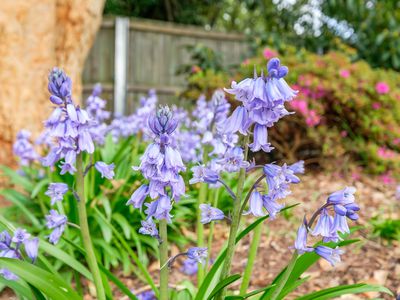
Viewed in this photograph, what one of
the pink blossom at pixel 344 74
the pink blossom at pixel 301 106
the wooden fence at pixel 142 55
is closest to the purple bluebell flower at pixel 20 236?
the pink blossom at pixel 301 106

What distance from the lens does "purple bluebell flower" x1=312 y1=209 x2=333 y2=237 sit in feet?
4.66

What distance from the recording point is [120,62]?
9.84 meters

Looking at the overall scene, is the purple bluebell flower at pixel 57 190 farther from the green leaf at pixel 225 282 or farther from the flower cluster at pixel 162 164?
the green leaf at pixel 225 282

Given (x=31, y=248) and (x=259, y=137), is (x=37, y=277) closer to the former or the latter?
(x=31, y=248)

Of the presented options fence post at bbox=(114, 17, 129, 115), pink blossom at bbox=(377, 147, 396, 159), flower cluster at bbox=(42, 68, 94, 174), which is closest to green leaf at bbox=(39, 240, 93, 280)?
flower cluster at bbox=(42, 68, 94, 174)

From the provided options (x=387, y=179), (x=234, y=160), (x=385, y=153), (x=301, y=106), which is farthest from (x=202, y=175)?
(x=385, y=153)

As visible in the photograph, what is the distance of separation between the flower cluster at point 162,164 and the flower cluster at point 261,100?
6.7 inches

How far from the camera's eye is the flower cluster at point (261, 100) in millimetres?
1344

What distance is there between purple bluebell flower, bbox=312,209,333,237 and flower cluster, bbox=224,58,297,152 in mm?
253

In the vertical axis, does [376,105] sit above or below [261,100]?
below

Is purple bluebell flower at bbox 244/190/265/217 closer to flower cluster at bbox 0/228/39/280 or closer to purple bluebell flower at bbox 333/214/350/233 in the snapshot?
purple bluebell flower at bbox 333/214/350/233

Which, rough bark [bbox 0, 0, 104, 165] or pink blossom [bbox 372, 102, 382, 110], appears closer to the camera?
rough bark [bbox 0, 0, 104, 165]

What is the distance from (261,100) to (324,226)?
1.31 feet

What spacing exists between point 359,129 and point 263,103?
5421 millimetres
